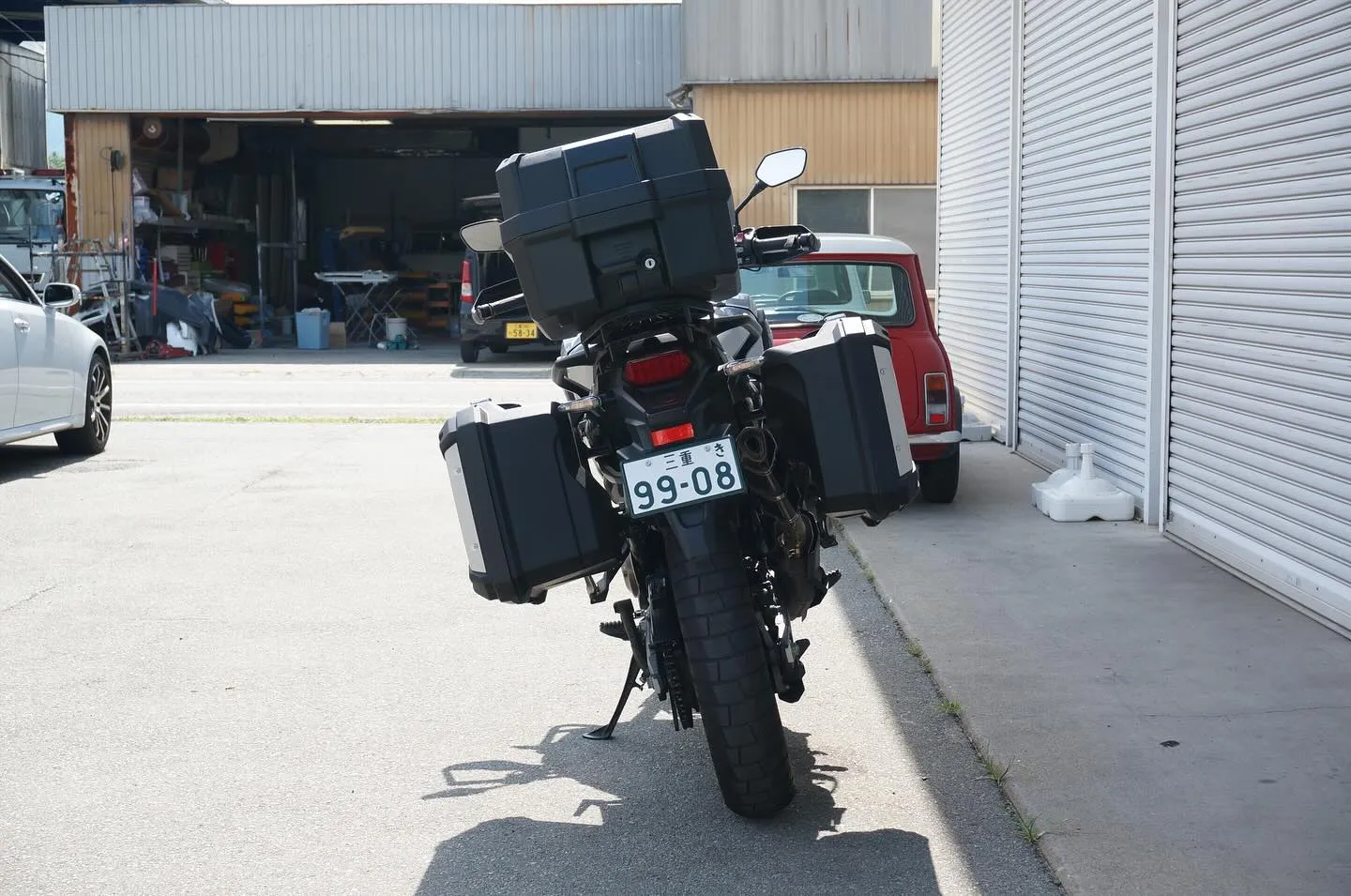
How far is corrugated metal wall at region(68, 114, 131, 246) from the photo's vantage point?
26.1m

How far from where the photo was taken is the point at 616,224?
13.6 feet

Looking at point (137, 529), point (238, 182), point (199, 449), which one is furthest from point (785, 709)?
point (238, 182)

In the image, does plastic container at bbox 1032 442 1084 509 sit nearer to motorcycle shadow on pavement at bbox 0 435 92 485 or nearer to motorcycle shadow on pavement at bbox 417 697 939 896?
motorcycle shadow on pavement at bbox 417 697 939 896

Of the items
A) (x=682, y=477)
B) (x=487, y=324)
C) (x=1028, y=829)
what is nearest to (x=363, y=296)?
(x=487, y=324)

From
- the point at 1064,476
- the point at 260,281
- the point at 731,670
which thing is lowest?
the point at 1064,476

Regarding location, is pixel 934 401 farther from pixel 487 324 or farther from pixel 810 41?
pixel 487 324

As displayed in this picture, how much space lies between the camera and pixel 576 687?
220 inches

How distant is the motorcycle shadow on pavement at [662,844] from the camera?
3766 mm

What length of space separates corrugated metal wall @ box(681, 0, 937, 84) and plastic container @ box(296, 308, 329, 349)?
8656 mm

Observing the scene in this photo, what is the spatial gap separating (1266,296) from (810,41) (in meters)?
15.0

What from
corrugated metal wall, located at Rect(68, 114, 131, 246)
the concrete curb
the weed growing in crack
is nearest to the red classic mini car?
the concrete curb

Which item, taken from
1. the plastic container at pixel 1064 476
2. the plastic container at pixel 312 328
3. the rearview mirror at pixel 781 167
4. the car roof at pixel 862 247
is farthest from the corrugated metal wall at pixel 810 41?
the rearview mirror at pixel 781 167

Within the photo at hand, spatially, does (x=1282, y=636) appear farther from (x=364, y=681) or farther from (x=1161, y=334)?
(x=364, y=681)

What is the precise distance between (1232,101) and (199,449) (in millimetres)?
8342
